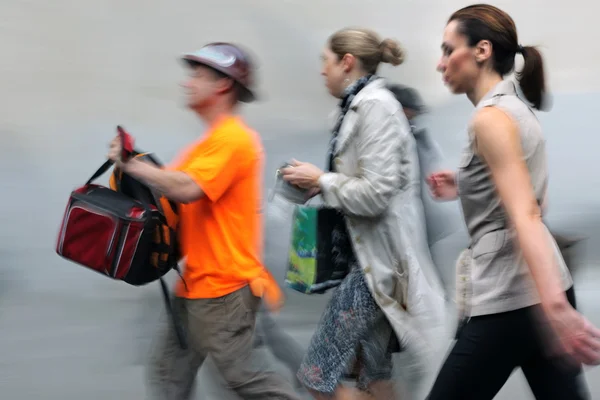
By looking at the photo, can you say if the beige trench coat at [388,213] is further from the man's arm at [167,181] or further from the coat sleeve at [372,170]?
the man's arm at [167,181]

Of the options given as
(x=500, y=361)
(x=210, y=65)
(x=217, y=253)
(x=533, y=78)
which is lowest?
(x=217, y=253)

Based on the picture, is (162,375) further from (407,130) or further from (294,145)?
(294,145)

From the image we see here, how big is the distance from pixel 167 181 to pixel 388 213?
71 centimetres

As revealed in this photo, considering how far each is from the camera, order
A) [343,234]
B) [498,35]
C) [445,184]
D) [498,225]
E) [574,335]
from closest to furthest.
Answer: [574,335], [498,225], [498,35], [445,184], [343,234]

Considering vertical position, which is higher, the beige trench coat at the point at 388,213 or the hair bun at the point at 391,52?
the hair bun at the point at 391,52

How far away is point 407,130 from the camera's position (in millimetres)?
3254

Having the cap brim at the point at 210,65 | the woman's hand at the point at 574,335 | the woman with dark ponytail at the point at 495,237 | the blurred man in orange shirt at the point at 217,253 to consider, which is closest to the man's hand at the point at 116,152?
the blurred man in orange shirt at the point at 217,253

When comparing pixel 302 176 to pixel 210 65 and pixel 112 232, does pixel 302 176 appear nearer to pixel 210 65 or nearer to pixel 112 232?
pixel 210 65

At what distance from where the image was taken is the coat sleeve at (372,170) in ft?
10.4

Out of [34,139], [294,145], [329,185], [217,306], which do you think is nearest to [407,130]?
[329,185]

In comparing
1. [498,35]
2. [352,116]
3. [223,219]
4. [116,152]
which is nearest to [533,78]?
[498,35]

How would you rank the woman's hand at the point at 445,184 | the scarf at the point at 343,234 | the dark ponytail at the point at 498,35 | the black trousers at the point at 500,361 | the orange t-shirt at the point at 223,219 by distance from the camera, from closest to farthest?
the black trousers at the point at 500,361 < the dark ponytail at the point at 498,35 < the woman's hand at the point at 445,184 < the orange t-shirt at the point at 223,219 < the scarf at the point at 343,234

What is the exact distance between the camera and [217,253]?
10.6ft

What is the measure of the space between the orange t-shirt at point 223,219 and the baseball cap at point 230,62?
0.16 m
